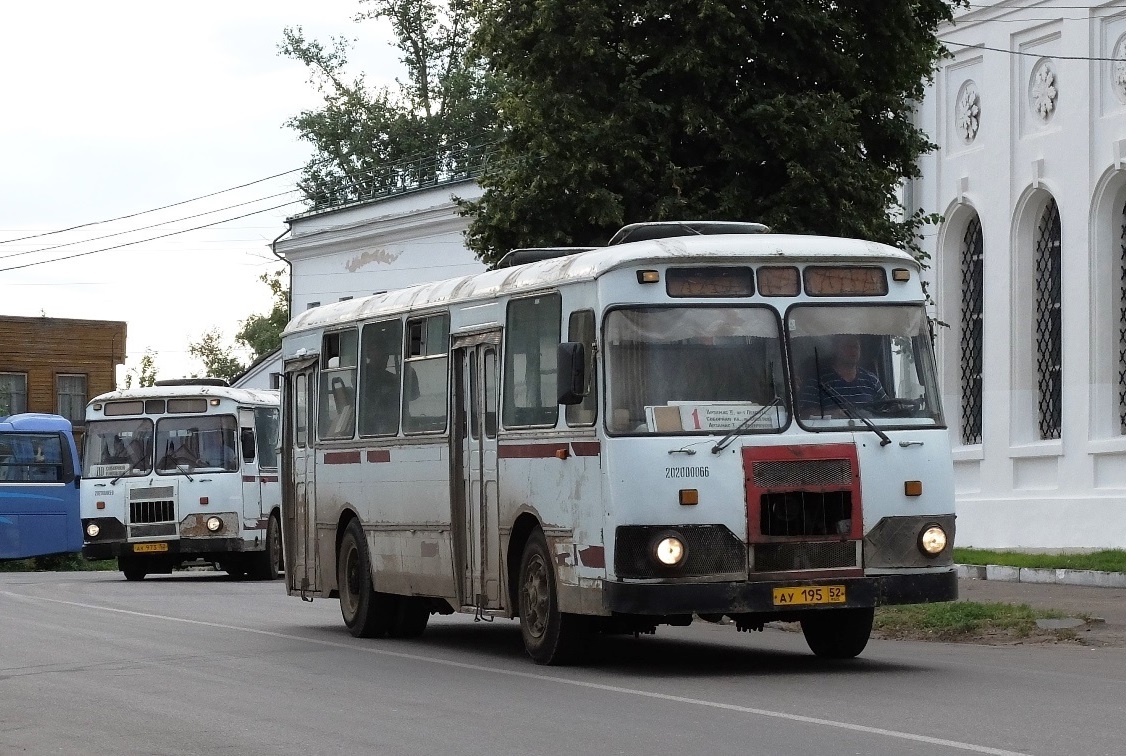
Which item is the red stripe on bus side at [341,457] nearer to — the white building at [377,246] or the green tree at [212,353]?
the white building at [377,246]

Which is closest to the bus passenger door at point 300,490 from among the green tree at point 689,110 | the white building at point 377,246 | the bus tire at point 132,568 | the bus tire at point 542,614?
the green tree at point 689,110

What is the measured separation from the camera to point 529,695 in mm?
12258

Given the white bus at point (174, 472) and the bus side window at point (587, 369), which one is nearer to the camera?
the bus side window at point (587, 369)

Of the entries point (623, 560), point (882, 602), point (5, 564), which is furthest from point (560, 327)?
point (5, 564)

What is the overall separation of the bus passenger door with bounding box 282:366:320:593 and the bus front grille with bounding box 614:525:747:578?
6573 millimetres

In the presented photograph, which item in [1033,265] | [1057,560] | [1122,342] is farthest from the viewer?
[1033,265]

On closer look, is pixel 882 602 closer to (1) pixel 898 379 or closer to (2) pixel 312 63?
(1) pixel 898 379

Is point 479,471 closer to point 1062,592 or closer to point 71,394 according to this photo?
point 1062,592

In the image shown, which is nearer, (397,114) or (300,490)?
(300,490)

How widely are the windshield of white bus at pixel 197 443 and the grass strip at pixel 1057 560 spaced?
11.5 m

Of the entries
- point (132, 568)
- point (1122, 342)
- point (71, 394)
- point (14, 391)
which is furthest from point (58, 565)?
point (71, 394)

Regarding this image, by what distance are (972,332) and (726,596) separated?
19539 mm

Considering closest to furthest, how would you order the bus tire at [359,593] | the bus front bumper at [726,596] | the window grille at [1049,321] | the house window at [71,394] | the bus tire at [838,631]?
the bus front bumper at [726,596] < the bus tire at [838,631] < the bus tire at [359,593] < the window grille at [1049,321] < the house window at [71,394]

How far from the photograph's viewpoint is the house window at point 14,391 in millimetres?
70500
